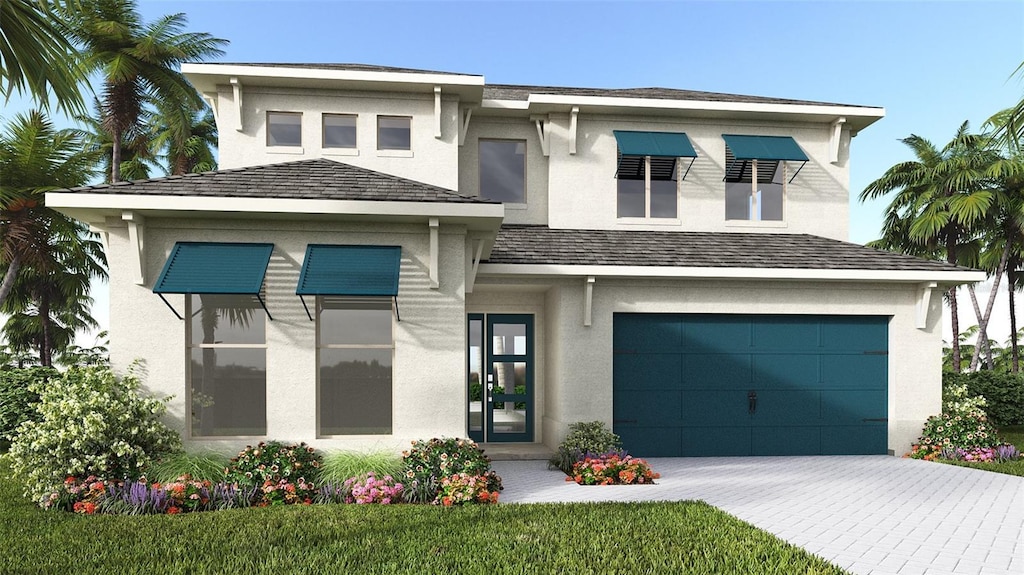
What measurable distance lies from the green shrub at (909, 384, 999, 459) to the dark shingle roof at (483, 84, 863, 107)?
7.90 metres

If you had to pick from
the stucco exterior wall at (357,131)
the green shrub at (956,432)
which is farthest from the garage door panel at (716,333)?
the stucco exterior wall at (357,131)

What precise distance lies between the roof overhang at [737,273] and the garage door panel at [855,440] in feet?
11.0

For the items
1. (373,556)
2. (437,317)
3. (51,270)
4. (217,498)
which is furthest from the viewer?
(51,270)

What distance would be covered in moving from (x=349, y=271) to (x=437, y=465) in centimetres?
326

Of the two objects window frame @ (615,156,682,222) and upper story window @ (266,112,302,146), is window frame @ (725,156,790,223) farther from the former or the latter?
upper story window @ (266,112,302,146)

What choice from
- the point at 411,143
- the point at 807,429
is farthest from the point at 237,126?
the point at 807,429

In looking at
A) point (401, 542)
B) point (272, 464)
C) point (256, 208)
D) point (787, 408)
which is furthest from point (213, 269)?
point (787, 408)

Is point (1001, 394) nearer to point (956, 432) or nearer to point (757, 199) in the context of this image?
point (956, 432)

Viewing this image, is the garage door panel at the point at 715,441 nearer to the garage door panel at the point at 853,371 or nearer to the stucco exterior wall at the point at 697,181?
the garage door panel at the point at 853,371

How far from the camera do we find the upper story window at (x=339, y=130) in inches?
561

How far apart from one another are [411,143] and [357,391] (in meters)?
11.5

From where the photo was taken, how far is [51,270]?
64.1ft

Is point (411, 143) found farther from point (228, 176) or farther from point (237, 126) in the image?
point (228, 176)

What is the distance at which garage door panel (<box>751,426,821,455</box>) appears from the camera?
43.8 feet
